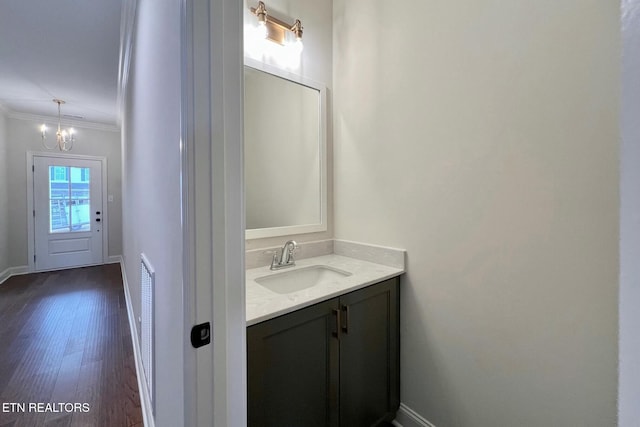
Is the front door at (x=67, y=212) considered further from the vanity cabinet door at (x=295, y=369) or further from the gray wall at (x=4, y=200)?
the vanity cabinet door at (x=295, y=369)

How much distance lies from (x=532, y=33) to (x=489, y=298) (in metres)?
1.10

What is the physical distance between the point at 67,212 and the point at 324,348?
5503 mm

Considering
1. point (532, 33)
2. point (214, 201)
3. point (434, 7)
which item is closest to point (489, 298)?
point (532, 33)

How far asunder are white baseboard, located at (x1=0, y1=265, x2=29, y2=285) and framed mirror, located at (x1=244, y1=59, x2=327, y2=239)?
184 inches

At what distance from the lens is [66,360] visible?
2.06m

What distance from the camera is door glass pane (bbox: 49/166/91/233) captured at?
446 centimetres

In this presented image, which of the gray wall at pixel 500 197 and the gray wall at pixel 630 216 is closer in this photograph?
the gray wall at pixel 630 216

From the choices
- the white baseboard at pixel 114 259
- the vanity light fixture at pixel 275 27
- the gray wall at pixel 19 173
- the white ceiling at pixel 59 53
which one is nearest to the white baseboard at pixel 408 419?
the vanity light fixture at pixel 275 27

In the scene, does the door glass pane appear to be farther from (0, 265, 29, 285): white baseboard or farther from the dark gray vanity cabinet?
the dark gray vanity cabinet

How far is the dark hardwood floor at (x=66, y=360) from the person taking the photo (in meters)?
1.59

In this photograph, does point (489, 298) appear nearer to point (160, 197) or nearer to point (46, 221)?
point (160, 197)

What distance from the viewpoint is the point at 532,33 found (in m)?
1.07

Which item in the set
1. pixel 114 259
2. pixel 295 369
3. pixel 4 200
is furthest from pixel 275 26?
pixel 114 259

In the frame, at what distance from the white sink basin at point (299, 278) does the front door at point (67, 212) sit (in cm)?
499
